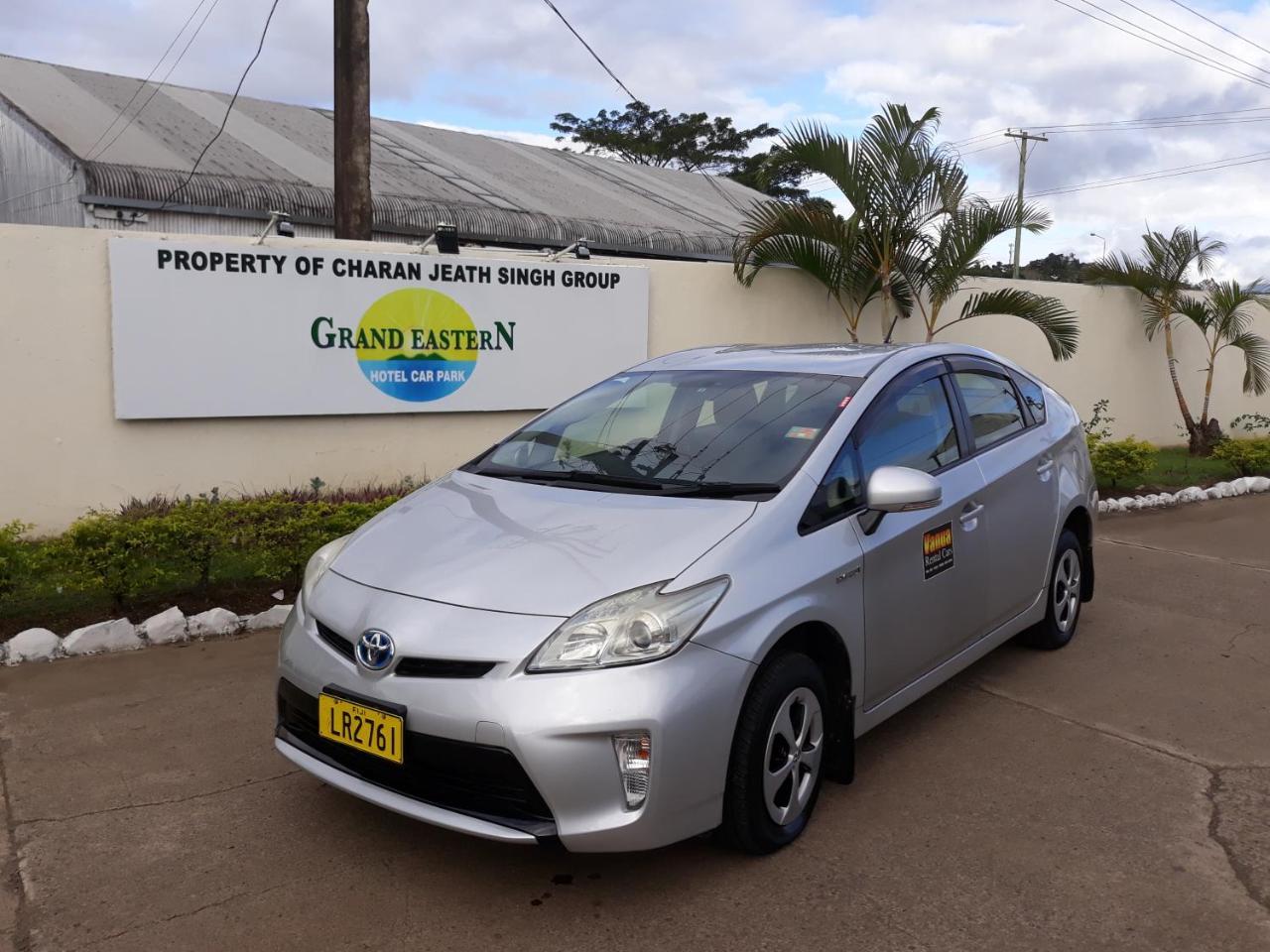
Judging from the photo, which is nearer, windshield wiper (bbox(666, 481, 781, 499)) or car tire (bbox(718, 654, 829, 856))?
car tire (bbox(718, 654, 829, 856))

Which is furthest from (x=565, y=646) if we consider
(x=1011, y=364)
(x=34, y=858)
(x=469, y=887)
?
(x=1011, y=364)

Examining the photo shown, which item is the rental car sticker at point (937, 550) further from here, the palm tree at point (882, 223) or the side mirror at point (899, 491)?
the palm tree at point (882, 223)

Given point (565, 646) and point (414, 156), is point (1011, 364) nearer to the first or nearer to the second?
point (565, 646)

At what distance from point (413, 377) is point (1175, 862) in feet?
21.2

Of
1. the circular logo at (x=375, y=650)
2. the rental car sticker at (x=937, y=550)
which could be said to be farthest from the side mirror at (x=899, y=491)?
the circular logo at (x=375, y=650)

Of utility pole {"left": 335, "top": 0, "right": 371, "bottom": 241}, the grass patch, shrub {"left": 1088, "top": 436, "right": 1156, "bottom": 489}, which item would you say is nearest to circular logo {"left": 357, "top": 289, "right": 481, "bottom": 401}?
utility pole {"left": 335, "top": 0, "right": 371, "bottom": 241}

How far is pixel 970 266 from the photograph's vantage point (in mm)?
10555

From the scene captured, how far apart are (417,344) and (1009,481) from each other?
16.7ft

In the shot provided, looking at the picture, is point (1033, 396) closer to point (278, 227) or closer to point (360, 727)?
point (360, 727)

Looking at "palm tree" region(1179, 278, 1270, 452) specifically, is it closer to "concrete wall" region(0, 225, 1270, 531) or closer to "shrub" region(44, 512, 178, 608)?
"concrete wall" region(0, 225, 1270, 531)

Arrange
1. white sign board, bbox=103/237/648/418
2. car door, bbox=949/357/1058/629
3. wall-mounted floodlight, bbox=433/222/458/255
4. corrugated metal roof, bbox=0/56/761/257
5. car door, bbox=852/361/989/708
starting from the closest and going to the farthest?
1. car door, bbox=852/361/989/708
2. car door, bbox=949/357/1058/629
3. white sign board, bbox=103/237/648/418
4. wall-mounted floodlight, bbox=433/222/458/255
5. corrugated metal roof, bbox=0/56/761/257

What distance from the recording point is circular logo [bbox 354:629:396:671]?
3.18 meters

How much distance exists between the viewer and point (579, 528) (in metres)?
3.59

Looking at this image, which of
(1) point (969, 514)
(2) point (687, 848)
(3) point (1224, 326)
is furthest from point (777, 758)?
(3) point (1224, 326)
